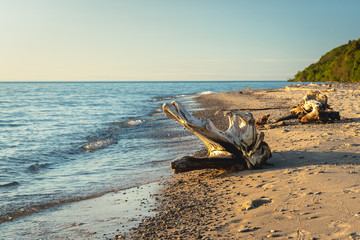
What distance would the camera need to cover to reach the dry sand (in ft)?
13.2

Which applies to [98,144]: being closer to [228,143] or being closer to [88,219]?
[228,143]

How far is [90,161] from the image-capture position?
33.1ft

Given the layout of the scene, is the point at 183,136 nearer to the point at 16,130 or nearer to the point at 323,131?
the point at 323,131

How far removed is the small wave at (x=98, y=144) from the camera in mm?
12187

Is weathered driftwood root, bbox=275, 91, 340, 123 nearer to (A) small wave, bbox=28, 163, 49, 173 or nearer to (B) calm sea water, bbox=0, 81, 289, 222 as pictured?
(B) calm sea water, bbox=0, 81, 289, 222

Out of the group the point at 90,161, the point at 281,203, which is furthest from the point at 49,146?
the point at 281,203

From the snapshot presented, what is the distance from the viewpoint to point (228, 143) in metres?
6.97

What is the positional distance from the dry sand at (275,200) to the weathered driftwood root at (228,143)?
0.28 metres

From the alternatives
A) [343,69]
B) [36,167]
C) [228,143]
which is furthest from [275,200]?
[343,69]

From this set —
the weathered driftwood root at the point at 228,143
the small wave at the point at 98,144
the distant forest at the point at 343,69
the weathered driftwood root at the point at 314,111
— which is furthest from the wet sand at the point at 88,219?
the distant forest at the point at 343,69

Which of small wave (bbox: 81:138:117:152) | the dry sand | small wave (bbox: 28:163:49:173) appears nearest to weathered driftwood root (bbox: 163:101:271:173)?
the dry sand

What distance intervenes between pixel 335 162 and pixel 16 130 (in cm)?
1666

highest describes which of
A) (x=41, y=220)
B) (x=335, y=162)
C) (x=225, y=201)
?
(x=335, y=162)

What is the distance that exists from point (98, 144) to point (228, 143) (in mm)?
7512
